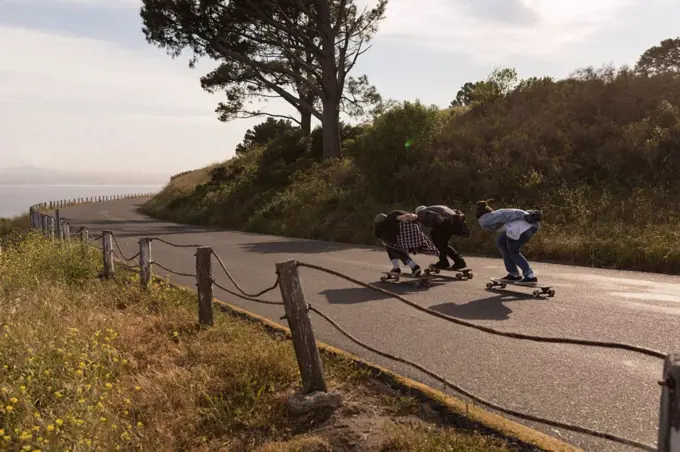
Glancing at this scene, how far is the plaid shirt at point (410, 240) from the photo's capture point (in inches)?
368

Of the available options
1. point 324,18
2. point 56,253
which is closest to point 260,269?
point 56,253

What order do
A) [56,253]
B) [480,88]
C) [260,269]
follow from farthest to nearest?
[480,88] < [260,269] < [56,253]

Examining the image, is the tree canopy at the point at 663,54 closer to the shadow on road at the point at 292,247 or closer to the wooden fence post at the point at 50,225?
the shadow on road at the point at 292,247

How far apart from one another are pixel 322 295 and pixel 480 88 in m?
19.9

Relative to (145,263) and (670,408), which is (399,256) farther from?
(670,408)

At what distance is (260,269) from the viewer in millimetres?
11531

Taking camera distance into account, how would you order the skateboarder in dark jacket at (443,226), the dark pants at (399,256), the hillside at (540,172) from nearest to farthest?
the dark pants at (399,256)
the skateboarder in dark jacket at (443,226)
the hillside at (540,172)

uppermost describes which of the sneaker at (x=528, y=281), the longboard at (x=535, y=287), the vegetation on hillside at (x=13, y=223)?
the sneaker at (x=528, y=281)

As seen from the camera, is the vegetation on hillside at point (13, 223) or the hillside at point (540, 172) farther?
the vegetation on hillside at point (13, 223)

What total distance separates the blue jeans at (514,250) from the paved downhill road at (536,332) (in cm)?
47

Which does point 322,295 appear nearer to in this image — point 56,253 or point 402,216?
point 402,216

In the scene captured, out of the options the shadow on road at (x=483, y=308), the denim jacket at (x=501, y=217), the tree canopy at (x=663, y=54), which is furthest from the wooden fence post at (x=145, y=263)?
the tree canopy at (x=663, y=54)

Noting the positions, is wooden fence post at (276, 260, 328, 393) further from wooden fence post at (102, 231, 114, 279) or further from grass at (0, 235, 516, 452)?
wooden fence post at (102, 231, 114, 279)

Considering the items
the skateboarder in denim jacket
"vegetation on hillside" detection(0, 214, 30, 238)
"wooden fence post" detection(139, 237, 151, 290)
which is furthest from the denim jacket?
"vegetation on hillside" detection(0, 214, 30, 238)
